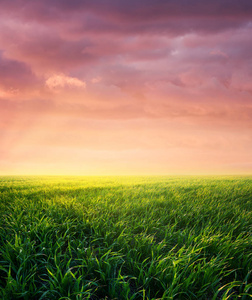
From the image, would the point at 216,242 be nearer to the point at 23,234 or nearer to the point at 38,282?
the point at 38,282

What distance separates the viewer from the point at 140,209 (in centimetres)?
590

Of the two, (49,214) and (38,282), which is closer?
(38,282)

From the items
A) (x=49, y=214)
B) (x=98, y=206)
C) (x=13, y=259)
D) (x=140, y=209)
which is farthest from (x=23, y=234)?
(x=140, y=209)

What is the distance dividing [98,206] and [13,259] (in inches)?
115

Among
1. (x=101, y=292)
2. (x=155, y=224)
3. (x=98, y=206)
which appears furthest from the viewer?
(x=98, y=206)

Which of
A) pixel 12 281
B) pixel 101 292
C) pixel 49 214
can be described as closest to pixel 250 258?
pixel 101 292

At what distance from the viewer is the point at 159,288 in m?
2.60

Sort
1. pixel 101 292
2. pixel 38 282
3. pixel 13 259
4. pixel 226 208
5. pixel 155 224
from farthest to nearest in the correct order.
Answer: pixel 226 208 → pixel 155 224 → pixel 13 259 → pixel 38 282 → pixel 101 292

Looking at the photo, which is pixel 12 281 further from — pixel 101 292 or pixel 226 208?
pixel 226 208

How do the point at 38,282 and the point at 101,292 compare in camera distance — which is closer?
the point at 101,292

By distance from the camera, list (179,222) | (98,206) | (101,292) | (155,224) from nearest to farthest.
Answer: (101,292), (155,224), (179,222), (98,206)

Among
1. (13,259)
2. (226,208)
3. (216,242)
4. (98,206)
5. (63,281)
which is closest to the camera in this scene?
(63,281)

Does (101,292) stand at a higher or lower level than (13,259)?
lower

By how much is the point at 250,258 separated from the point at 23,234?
410 centimetres
